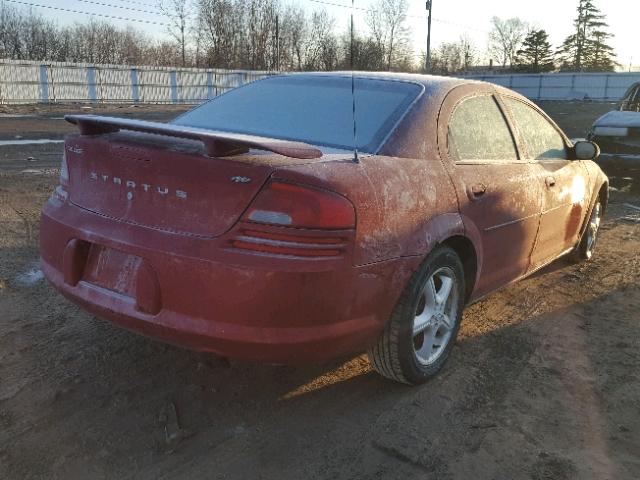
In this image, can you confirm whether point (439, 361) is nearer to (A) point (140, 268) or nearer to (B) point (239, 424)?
(B) point (239, 424)

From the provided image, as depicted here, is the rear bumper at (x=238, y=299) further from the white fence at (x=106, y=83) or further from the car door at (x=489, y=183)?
the white fence at (x=106, y=83)

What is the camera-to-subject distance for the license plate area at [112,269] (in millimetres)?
2429

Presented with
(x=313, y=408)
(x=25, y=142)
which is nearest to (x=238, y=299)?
(x=313, y=408)

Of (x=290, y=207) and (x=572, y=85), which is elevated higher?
(x=572, y=85)

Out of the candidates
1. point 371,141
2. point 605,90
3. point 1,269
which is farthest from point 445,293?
point 605,90

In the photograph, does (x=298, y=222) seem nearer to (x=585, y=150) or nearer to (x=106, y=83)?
(x=585, y=150)

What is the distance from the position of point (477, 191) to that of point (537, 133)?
1320 mm

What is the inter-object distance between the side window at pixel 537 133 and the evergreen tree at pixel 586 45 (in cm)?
8138

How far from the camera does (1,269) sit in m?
4.36

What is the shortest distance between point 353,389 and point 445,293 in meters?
0.70

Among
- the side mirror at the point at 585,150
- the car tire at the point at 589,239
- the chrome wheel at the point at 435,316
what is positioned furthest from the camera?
the car tire at the point at 589,239

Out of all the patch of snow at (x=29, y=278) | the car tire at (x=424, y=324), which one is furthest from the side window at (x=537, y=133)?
the patch of snow at (x=29, y=278)

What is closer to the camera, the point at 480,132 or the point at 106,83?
the point at 480,132

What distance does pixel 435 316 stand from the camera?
3053 millimetres
